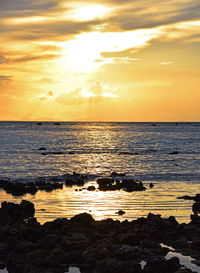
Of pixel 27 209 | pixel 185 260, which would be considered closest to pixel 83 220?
pixel 27 209

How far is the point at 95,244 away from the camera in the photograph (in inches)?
821

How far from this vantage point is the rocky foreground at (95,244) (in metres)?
18.4

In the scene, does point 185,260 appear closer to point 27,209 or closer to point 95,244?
point 95,244

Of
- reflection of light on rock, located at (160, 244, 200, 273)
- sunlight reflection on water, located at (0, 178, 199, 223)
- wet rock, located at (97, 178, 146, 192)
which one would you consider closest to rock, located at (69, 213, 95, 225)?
sunlight reflection on water, located at (0, 178, 199, 223)

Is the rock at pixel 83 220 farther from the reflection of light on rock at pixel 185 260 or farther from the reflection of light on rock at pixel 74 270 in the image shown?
the reflection of light on rock at pixel 185 260

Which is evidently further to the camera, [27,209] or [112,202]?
[112,202]

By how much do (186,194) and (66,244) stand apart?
18.6m

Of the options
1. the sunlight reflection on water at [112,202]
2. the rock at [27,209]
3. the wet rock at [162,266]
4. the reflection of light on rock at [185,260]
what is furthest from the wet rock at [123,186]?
the wet rock at [162,266]

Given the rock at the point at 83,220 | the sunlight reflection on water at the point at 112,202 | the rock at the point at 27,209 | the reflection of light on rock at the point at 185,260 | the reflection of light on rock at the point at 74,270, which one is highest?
the rock at the point at 83,220

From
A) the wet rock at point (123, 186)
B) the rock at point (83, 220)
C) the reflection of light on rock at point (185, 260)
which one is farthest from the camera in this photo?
the wet rock at point (123, 186)

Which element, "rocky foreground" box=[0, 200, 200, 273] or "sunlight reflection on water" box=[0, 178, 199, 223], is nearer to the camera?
"rocky foreground" box=[0, 200, 200, 273]

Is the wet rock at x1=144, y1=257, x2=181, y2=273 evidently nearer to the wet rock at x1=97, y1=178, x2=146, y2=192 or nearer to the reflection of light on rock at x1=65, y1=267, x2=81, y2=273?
the reflection of light on rock at x1=65, y1=267, x2=81, y2=273

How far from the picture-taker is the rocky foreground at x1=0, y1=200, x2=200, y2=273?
60.3 ft

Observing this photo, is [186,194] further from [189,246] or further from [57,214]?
[189,246]
